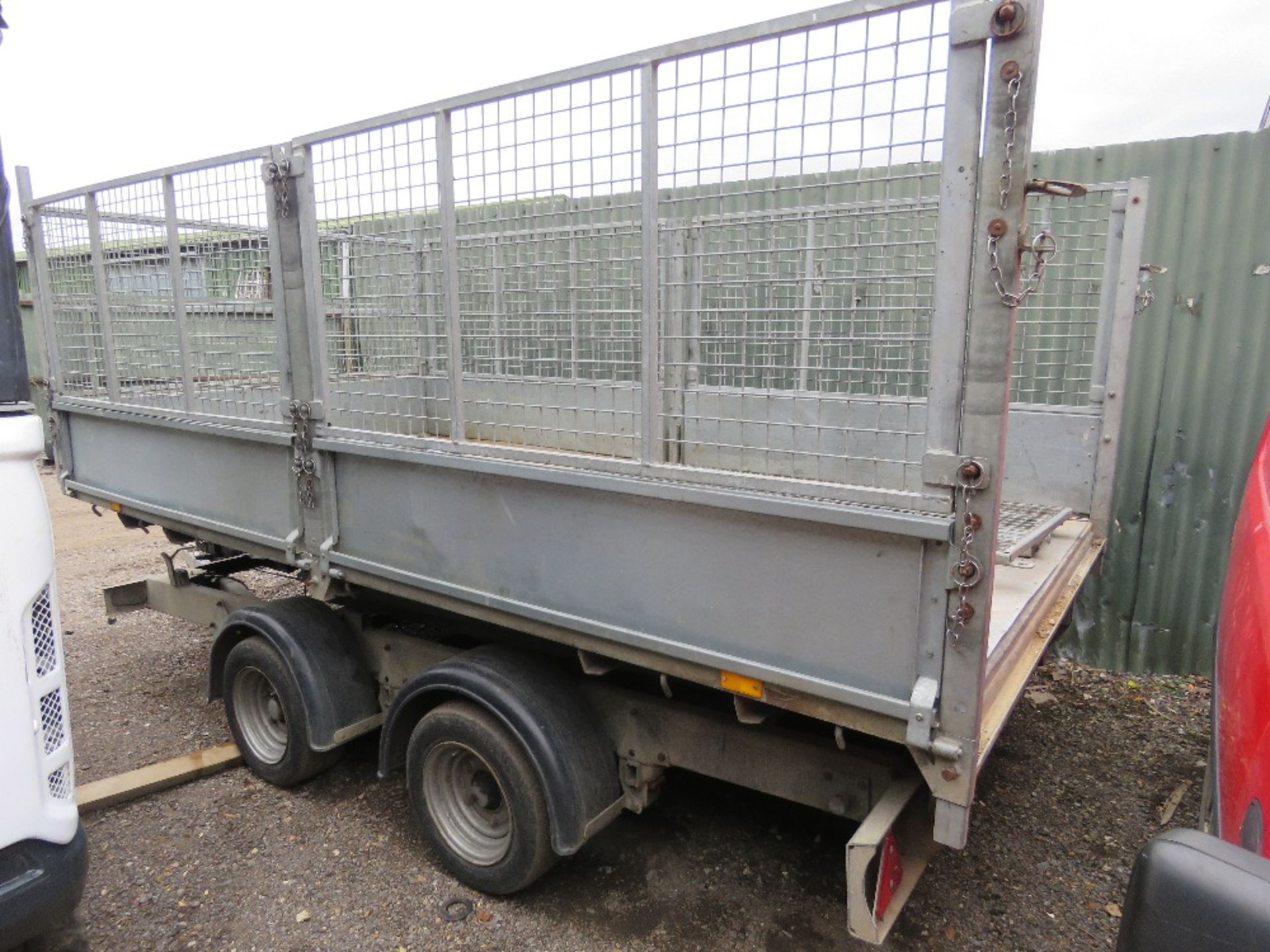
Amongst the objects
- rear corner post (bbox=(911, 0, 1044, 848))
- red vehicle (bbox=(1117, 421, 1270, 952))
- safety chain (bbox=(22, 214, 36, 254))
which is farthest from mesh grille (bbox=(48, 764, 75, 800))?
safety chain (bbox=(22, 214, 36, 254))

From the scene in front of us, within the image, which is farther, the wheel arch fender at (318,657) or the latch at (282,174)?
the wheel arch fender at (318,657)

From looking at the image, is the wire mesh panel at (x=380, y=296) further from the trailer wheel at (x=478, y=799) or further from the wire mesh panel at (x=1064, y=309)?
the wire mesh panel at (x=1064, y=309)

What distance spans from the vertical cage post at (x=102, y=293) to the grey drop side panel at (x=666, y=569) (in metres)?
2.13

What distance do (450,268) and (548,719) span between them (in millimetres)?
1550

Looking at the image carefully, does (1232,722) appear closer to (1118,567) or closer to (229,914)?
(229,914)

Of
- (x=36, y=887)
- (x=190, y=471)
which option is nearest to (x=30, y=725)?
(x=36, y=887)

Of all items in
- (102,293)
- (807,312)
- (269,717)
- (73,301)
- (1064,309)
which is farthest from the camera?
(73,301)

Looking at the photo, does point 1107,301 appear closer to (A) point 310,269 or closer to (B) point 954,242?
(B) point 954,242

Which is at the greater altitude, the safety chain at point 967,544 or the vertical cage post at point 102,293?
the vertical cage post at point 102,293

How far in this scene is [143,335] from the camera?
4.17m

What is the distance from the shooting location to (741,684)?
222 cm

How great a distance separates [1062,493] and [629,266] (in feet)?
8.61

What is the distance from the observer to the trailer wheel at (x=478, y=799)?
271cm

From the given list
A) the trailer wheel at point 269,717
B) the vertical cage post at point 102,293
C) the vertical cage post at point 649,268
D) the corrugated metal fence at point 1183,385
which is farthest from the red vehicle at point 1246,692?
the vertical cage post at point 102,293
